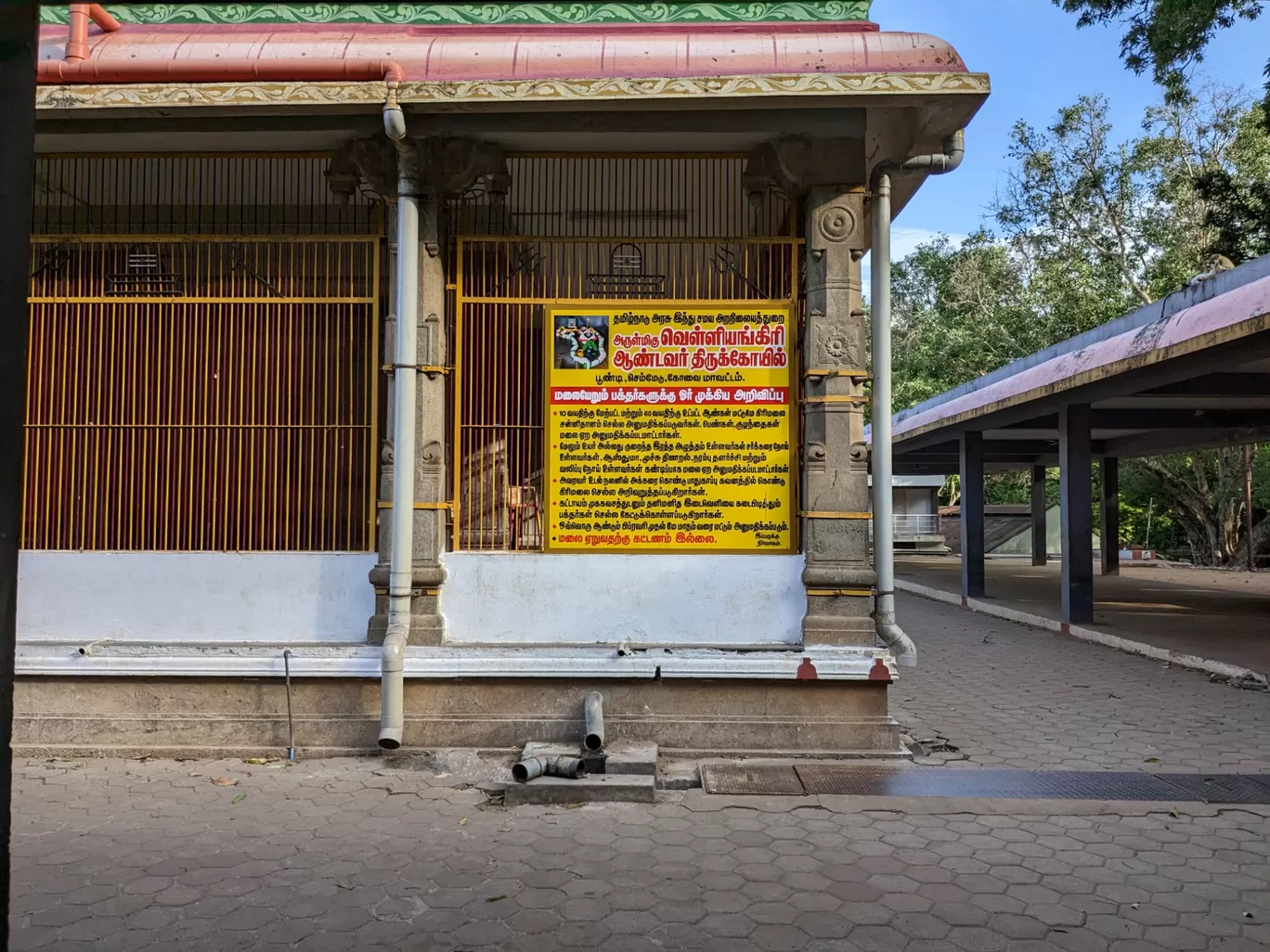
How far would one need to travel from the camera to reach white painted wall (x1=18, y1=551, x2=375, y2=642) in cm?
553

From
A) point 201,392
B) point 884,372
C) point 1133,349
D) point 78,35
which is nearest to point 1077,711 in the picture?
point 884,372

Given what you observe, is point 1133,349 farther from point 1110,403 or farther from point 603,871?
point 603,871

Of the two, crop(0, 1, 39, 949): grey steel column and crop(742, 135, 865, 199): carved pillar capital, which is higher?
crop(742, 135, 865, 199): carved pillar capital

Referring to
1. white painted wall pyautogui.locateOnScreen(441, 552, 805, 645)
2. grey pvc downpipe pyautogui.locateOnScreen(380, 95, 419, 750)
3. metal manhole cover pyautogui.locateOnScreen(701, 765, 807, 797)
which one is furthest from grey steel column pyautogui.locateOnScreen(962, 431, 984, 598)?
grey pvc downpipe pyautogui.locateOnScreen(380, 95, 419, 750)

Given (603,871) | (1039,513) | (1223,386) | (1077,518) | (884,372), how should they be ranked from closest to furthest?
1. (603,871)
2. (884,372)
3. (1223,386)
4. (1077,518)
5. (1039,513)

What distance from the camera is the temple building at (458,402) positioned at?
5242mm

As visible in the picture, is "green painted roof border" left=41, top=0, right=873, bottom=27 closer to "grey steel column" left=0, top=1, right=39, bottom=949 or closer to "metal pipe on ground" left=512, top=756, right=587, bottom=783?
"metal pipe on ground" left=512, top=756, right=587, bottom=783

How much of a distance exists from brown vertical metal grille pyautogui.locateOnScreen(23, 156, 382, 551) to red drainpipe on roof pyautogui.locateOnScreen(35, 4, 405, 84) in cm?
70

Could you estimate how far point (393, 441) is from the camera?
17.5 ft

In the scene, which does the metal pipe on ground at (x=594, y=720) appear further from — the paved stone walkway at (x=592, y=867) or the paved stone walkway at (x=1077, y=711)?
the paved stone walkway at (x=1077, y=711)

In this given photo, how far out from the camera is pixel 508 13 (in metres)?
5.89

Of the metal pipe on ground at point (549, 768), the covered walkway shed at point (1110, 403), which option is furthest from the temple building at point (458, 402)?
the covered walkway shed at point (1110, 403)

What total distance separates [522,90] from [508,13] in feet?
4.13

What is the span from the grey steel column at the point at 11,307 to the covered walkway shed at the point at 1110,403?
7315 millimetres
